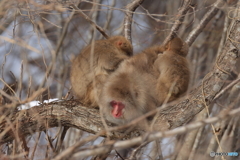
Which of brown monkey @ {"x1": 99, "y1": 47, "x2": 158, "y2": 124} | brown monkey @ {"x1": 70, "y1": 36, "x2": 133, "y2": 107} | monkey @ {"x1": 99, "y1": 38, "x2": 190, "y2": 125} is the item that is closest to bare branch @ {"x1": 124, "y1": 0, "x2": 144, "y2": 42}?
brown monkey @ {"x1": 70, "y1": 36, "x2": 133, "y2": 107}

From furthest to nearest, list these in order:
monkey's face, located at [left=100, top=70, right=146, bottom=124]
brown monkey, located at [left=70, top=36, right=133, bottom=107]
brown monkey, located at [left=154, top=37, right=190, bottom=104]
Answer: brown monkey, located at [left=70, top=36, right=133, bottom=107], brown monkey, located at [left=154, top=37, right=190, bottom=104], monkey's face, located at [left=100, top=70, right=146, bottom=124]

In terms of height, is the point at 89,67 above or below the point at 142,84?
above

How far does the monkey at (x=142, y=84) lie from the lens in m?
4.90

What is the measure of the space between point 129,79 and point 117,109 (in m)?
0.45

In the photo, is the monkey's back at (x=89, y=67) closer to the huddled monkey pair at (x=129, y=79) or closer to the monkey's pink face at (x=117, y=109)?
the huddled monkey pair at (x=129, y=79)

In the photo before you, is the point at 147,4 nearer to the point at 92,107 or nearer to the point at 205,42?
the point at 205,42

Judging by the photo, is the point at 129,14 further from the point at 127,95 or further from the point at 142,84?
the point at 127,95

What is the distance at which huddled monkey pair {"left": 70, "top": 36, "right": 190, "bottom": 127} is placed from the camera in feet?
16.1

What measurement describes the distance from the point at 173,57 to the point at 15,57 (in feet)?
23.5

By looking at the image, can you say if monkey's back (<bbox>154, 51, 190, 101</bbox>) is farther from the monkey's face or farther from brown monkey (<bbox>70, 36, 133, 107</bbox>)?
brown monkey (<bbox>70, 36, 133, 107</bbox>)

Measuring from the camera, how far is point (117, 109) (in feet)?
16.1

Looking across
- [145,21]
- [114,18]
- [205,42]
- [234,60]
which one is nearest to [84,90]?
[234,60]

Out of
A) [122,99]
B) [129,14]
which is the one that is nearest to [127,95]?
[122,99]

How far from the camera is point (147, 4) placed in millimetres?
13688
